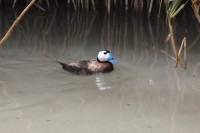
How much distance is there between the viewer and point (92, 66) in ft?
15.7

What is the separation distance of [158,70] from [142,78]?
394 millimetres

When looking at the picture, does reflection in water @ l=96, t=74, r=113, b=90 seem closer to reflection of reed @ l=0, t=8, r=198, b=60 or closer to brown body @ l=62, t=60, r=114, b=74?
brown body @ l=62, t=60, r=114, b=74

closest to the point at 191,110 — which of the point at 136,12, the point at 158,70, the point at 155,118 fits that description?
the point at 155,118

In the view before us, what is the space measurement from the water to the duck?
0.31ft

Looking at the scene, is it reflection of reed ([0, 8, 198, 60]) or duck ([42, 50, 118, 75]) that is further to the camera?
reflection of reed ([0, 8, 198, 60])

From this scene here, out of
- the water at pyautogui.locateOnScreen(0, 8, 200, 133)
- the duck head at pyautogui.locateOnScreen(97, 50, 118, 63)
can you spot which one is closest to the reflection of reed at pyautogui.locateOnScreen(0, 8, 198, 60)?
the water at pyautogui.locateOnScreen(0, 8, 200, 133)

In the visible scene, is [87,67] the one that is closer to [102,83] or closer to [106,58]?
[106,58]

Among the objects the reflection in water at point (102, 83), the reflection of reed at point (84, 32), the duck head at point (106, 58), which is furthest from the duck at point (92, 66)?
the reflection of reed at point (84, 32)

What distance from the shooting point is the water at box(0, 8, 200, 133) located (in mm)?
3199

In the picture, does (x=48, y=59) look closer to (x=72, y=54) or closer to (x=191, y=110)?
(x=72, y=54)

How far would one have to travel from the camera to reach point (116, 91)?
13.1ft

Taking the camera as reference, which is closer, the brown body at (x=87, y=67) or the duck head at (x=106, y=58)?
the brown body at (x=87, y=67)

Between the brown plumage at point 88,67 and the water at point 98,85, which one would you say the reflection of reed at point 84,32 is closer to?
the water at point 98,85

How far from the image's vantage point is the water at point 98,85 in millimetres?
3199
